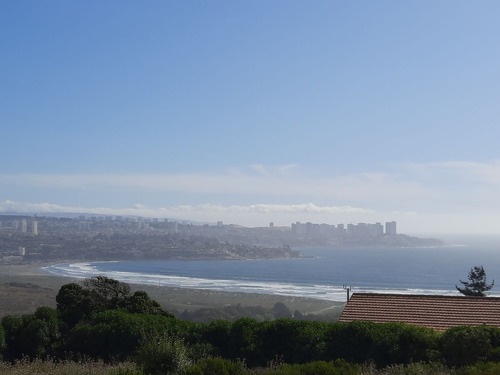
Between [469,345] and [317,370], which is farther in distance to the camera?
[469,345]

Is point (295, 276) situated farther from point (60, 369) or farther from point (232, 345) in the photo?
point (60, 369)

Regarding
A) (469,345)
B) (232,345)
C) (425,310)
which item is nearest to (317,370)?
(469,345)

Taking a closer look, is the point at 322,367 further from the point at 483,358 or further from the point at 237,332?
the point at 237,332

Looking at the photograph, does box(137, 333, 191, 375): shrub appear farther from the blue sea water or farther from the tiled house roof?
the blue sea water

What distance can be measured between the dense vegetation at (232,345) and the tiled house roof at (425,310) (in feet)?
9.04

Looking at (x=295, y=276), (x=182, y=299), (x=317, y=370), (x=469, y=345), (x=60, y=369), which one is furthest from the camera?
(x=295, y=276)

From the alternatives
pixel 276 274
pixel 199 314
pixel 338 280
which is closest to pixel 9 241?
pixel 276 274

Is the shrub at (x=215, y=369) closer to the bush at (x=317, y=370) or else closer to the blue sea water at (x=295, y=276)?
Answer: the bush at (x=317, y=370)

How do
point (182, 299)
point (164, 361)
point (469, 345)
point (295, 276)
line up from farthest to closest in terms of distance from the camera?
point (295, 276) → point (182, 299) → point (469, 345) → point (164, 361)

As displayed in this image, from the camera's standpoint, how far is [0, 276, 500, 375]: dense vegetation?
28.2ft

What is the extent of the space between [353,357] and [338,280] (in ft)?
310

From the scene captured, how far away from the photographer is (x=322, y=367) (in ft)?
26.5

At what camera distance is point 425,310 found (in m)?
15.5

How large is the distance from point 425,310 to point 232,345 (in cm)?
575
